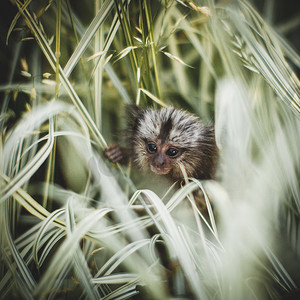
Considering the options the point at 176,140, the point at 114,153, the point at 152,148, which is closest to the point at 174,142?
the point at 176,140

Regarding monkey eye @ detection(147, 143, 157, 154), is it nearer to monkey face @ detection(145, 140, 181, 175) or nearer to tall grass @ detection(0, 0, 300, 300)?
monkey face @ detection(145, 140, 181, 175)

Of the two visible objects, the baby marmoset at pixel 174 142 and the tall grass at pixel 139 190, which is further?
the baby marmoset at pixel 174 142

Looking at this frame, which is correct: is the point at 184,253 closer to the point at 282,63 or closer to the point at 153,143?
the point at 153,143

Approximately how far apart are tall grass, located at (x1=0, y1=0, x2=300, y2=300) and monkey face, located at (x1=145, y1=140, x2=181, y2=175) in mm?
201

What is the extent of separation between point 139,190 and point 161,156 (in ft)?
1.05

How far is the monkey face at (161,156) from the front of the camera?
1148mm

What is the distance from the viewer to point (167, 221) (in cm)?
74

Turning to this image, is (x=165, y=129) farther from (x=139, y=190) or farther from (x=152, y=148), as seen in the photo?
(x=139, y=190)

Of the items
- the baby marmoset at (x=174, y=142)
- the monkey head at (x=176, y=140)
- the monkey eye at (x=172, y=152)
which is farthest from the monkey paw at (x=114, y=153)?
the monkey eye at (x=172, y=152)

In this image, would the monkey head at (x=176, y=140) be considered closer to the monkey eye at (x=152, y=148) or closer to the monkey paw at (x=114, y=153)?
the monkey eye at (x=152, y=148)

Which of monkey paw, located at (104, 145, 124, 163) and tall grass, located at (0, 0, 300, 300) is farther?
monkey paw, located at (104, 145, 124, 163)

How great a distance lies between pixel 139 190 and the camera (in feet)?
2.88

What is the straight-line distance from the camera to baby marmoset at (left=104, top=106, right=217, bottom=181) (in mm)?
1197

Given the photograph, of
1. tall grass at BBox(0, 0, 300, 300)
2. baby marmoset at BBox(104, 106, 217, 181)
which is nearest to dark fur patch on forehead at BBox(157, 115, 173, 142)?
baby marmoset at BBox(104, 106, 217, 181)
